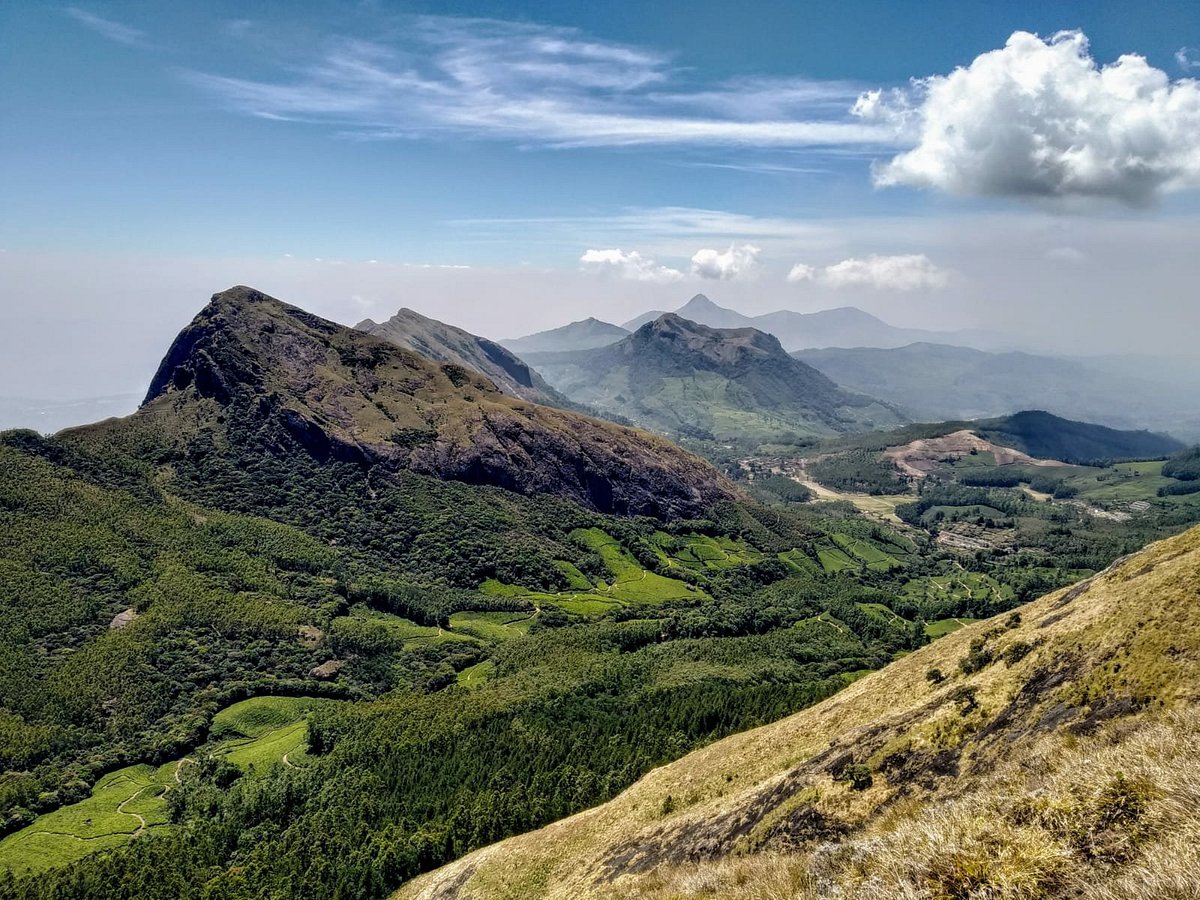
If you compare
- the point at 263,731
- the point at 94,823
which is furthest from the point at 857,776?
the point at 263,731

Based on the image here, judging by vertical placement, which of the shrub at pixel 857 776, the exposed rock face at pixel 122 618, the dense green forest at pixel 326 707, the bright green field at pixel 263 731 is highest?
the shrub at pixel 857 776

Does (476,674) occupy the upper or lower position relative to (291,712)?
upper

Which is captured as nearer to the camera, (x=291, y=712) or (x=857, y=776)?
(x=857, y=776)

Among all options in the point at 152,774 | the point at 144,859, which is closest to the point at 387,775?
the point at 144,859

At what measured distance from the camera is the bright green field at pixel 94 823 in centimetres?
10031

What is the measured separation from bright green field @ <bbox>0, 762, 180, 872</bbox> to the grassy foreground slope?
74293 millimetres

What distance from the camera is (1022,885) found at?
16703 millimetres

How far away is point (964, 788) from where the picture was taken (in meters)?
32.5

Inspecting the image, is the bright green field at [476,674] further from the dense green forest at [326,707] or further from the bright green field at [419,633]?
the bright green field at [419,633]

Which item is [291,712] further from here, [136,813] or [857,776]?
[857,776]

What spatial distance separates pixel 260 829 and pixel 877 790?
4048 inches

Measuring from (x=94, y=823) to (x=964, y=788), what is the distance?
140439 mm

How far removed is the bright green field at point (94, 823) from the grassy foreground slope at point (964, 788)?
7429 centimetres

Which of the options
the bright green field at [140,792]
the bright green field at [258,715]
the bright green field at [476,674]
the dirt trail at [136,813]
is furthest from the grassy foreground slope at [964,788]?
the bright green field at [258,715]
